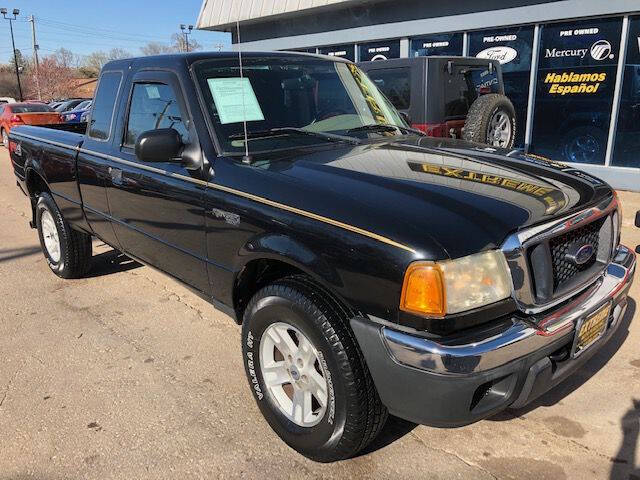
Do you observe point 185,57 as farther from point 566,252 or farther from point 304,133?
point 566,252

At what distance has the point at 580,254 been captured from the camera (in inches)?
97.2

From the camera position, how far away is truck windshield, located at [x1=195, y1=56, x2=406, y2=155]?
3104 millimetres

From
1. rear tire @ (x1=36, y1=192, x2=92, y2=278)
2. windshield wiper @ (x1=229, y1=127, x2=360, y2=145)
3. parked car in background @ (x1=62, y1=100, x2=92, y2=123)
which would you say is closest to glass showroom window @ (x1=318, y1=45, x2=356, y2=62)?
rear tire @ (x1=36, y1=192, x2=92, y2=278)

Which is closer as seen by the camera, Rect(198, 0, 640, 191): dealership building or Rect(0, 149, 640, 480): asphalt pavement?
→ Rect(0, 149, 640, 480): asphalt pavement

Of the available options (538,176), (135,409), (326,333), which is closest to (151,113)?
(135,409)

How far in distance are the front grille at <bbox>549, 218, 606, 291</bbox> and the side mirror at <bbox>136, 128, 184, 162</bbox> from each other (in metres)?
1.96

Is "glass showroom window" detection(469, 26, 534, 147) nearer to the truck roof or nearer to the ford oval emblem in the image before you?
the truck roof

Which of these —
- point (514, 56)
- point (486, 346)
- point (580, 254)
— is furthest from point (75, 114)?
point (486, 346)

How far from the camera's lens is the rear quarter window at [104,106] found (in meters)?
3.98

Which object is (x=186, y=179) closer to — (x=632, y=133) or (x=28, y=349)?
(x=28, y=349)

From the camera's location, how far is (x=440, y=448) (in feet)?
8.87

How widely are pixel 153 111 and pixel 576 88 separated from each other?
7993mm

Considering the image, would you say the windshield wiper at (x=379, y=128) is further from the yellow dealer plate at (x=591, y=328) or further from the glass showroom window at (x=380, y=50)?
the glass showroom window at (x=380, y=50)

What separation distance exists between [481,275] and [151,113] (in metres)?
2.46
